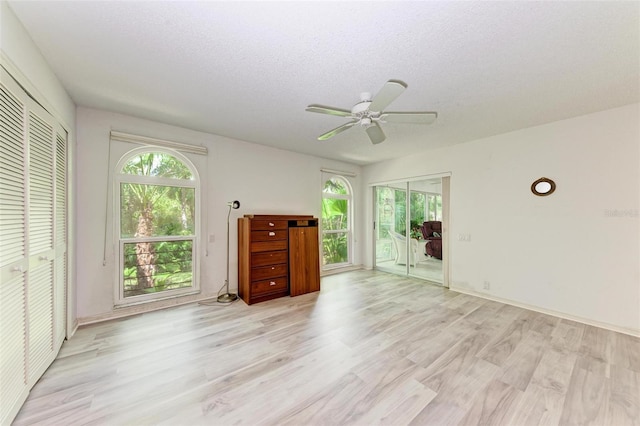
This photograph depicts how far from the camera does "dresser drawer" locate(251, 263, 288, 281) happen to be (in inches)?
140

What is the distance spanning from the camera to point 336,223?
5.41m

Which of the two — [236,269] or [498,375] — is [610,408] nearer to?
[498,375]

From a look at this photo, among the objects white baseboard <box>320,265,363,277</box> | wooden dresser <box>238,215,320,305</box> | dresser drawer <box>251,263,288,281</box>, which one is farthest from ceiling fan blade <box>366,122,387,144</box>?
white baseboard <box>320,265,363,277</box>

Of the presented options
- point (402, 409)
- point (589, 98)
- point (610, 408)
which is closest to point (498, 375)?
point (610, 408)

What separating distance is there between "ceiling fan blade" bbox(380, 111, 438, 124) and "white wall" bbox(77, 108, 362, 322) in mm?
2508

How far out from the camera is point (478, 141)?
3.80 metres

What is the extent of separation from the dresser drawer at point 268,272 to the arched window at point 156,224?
2.93 feet

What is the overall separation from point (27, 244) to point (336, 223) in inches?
176

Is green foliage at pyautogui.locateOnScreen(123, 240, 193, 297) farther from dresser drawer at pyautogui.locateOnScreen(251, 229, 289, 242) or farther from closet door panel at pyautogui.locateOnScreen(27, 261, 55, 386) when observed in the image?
closet door panel at pyautogui.locateOnScreen(27, 261, 55, 386)

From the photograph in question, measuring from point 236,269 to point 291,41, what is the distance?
3.28 metres

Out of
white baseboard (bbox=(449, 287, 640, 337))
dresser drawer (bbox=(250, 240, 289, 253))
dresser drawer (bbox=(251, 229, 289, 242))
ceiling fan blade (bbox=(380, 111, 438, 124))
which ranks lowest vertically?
white baseboard (bbox=(449, 287, 640, 337))

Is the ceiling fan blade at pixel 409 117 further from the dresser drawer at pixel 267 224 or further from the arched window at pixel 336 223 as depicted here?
the arched window at pixel 336 223

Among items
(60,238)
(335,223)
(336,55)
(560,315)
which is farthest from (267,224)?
(560,315)

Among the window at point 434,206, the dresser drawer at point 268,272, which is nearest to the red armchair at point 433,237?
the window at point 434,206
